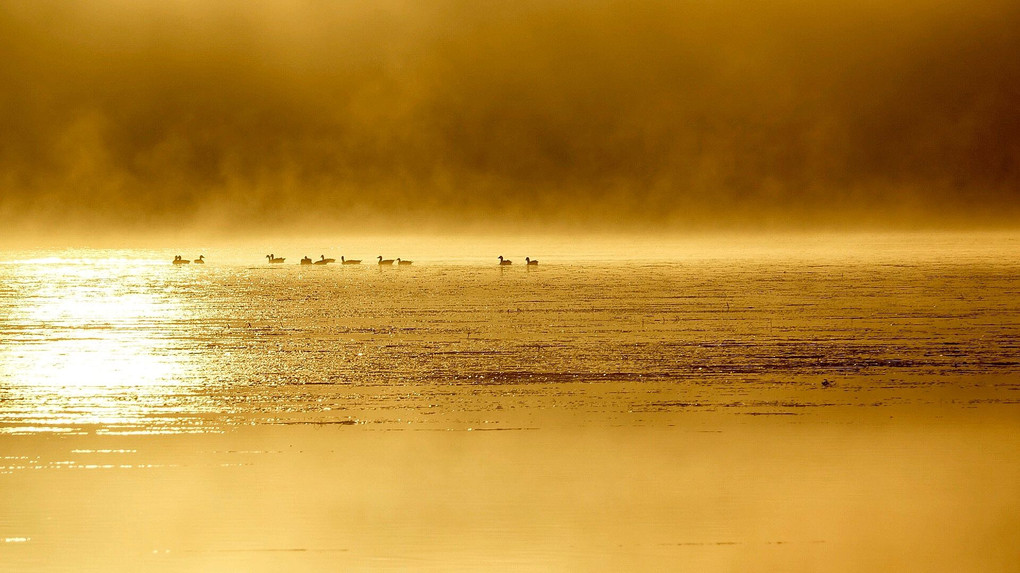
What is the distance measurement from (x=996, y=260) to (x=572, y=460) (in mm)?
51412

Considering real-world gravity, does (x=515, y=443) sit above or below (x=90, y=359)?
below

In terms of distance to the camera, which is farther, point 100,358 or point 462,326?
point 462,326

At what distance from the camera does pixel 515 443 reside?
11.5 meters

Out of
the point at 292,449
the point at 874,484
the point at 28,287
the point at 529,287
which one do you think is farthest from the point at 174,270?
the point at 874,484

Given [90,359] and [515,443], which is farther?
[90,359]

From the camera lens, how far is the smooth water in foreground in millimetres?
8469

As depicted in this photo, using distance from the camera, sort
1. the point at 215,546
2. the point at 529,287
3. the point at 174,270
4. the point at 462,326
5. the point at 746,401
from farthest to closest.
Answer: the point at 174,270
the point at 529,287
the point at 462,326
the point at 746,401
the point at 215,546

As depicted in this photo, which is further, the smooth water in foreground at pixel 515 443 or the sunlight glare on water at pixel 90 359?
the sunlight glare on water at pixel 90 359

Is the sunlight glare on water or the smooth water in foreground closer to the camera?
the smooth water in foreground

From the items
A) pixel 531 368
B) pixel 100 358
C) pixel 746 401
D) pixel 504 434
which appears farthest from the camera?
pixel 100 358

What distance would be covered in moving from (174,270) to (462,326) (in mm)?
36056

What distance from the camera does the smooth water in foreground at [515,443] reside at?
8.47 metres

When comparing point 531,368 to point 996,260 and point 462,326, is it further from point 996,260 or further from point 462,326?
point 996,260

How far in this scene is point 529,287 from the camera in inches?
1416
